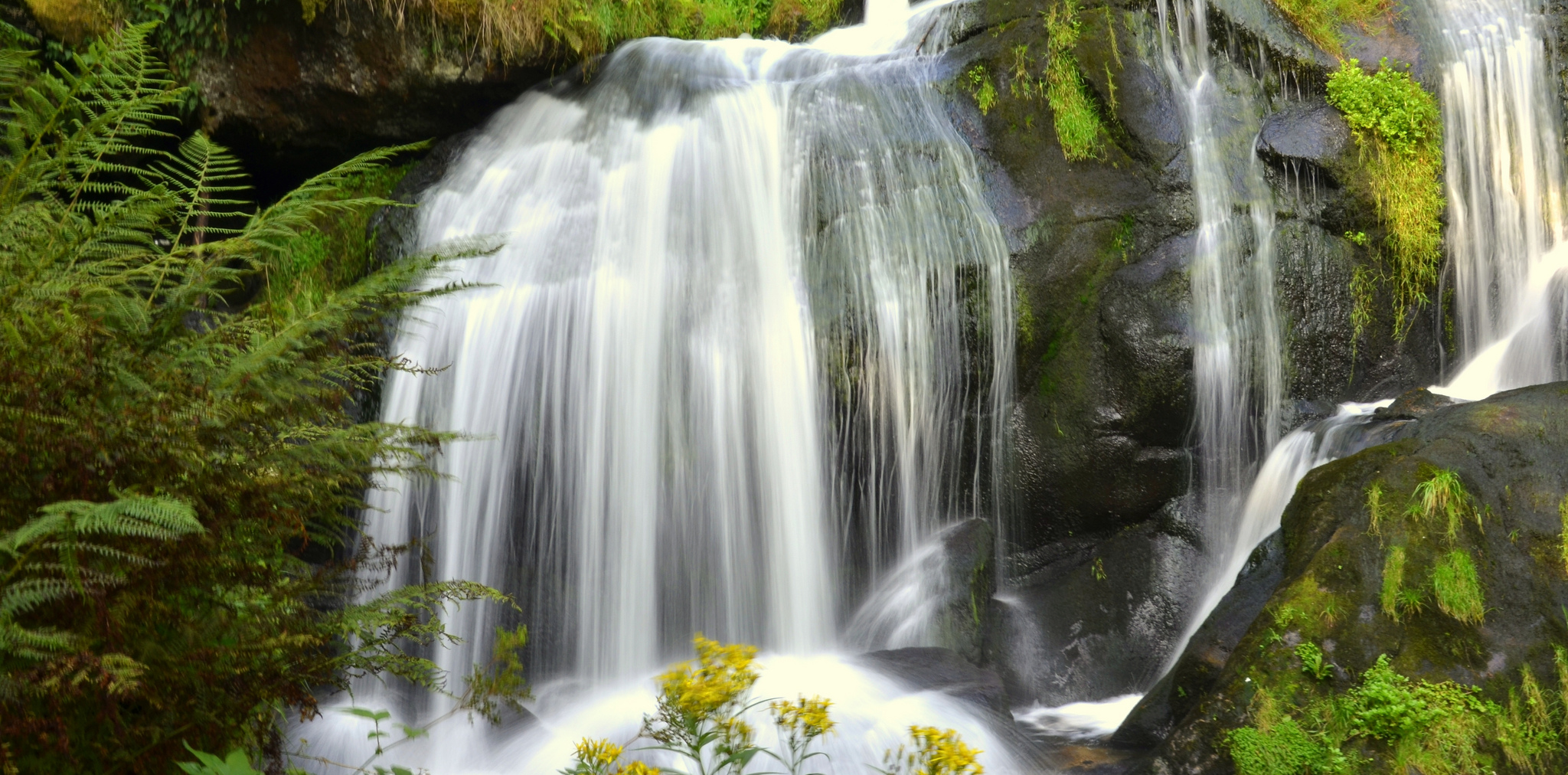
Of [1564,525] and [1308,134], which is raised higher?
[1308,134]

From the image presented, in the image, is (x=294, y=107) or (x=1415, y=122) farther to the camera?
(x=294, y=107)

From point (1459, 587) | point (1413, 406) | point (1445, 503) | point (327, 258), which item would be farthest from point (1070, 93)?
point (327, 258)

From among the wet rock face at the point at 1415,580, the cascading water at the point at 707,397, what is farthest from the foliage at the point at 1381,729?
the cascading water at the point at 707,397

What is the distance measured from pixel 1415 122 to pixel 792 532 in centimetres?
491

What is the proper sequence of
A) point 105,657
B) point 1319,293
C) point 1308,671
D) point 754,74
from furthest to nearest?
1. point 754,74
2. point 1319,293
3. point 1308,671
4. point 105,657

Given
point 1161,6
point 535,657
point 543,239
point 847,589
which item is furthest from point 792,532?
point 1161,6

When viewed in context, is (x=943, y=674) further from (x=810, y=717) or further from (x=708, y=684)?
(x=708, y=684)

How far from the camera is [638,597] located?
20.0 feet

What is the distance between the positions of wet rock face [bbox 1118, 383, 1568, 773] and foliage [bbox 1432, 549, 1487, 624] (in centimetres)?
2

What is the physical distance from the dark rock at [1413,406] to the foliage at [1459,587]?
1.27m

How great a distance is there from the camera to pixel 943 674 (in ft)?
16.9

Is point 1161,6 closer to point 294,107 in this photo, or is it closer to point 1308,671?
point 1308,671

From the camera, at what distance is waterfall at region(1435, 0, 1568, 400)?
666 cm

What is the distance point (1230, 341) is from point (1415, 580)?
252cm
